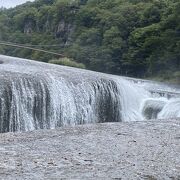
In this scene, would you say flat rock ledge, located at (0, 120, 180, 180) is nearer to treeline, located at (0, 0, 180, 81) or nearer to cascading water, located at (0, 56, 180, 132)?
cascading water, located at (0, 56, 180, 132)

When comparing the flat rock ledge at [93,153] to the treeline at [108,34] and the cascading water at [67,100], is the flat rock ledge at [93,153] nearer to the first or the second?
the cascading water at [67,100]

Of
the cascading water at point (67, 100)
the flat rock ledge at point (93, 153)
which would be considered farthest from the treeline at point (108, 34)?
the flat rock ledge at point (93, 153)

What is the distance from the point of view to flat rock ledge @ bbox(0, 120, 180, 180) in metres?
8.38

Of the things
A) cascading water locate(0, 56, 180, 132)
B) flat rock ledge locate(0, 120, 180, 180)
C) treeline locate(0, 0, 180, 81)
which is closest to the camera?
flat rock ledge locate(0, 120, 180, 180)

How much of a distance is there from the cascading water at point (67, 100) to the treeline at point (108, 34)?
16788 millimetres

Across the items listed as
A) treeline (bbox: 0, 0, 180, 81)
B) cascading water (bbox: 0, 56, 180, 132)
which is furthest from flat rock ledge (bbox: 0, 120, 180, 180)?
treeline (bbox: 0, 0, 180, 81)

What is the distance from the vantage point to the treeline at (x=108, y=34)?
44656 millimetres

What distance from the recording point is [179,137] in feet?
38.5

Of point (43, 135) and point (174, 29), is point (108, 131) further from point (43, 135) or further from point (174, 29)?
point (174, 29)

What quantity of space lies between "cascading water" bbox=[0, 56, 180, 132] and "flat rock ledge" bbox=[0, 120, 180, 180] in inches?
210

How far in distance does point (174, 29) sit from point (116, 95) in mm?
22731

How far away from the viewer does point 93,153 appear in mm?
9781

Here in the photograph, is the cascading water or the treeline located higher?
the treeline

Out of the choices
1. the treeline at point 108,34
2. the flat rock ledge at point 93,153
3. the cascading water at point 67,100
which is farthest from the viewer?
the treeline at point 108,34
